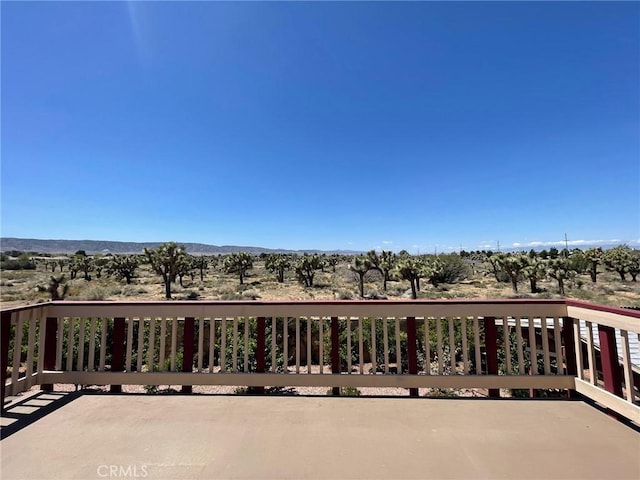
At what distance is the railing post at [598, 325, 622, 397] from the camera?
99.3 inches

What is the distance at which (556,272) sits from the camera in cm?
2167

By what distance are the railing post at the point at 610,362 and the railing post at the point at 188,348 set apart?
146 inches

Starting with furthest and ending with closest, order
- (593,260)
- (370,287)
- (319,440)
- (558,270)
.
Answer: (593,260), (370,287), (558,270), (319,440)

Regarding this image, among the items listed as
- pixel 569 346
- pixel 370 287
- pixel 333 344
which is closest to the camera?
pixel 569 346

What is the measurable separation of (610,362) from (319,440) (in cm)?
246

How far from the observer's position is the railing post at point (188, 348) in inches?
124

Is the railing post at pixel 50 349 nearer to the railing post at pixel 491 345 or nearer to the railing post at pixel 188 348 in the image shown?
the railing post at pixel 188 348

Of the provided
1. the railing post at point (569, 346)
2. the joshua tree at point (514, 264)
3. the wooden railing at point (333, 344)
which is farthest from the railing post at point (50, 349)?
the joshua tree at point (514, 264)

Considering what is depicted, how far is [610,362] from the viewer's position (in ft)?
8.46

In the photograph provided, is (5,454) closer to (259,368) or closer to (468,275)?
(259,368)

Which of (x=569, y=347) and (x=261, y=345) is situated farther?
(x=261, y=345)

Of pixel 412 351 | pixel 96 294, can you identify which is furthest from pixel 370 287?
pixel 412 351

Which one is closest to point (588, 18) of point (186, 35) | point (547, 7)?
point (547, 7)

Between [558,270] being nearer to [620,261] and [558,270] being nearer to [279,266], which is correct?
[620,261]
